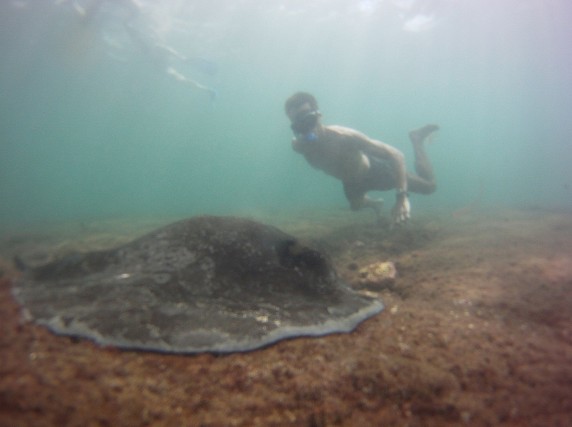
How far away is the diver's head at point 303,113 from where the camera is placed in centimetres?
854

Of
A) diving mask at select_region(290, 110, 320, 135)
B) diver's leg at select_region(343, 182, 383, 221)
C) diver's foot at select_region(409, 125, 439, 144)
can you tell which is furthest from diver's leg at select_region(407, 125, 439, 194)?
diving mask at select_region(290, 110, 320, 135)

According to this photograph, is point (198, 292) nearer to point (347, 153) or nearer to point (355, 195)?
point (347, 153)

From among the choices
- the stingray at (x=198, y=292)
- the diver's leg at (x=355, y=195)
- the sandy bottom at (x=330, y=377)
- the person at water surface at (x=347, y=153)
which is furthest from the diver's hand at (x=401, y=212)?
the stingray at (x=198, y=292)

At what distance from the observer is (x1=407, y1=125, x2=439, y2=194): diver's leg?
10.6m

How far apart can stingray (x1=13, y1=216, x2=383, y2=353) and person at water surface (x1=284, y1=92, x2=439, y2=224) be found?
208 inches

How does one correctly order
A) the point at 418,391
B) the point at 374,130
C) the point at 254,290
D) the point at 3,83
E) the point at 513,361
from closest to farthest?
1. the point at 418,391
2. the point at 513,361
3. the point at 254,290
4. the point at 3,83
5. the point at 374,130

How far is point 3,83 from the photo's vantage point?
34.8m

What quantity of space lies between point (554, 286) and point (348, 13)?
3667 cm

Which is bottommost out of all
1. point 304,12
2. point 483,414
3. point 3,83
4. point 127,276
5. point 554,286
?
point 483,414

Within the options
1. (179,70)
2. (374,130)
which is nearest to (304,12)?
(179,70)

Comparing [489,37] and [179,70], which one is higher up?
[489,37]

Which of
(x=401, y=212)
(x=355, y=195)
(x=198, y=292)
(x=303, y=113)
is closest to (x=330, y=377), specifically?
(x=198, y=292)

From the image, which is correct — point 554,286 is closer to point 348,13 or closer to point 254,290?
point 254,290

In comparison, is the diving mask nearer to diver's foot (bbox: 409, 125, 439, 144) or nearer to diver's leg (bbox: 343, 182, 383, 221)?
diver's leg (bbox: 343, 182, 383, 221)
